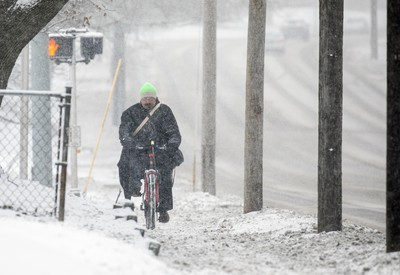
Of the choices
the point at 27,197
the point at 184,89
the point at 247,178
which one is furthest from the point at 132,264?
the point at 184,89

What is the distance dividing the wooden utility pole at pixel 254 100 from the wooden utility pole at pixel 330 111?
2.66 metres

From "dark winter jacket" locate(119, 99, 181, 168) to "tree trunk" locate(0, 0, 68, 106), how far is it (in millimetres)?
2105

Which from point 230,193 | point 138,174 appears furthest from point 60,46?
point 230,193

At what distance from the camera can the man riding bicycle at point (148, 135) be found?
11.3 m

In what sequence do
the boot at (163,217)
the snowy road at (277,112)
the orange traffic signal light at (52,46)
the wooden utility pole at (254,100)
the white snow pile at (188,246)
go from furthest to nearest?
the snowy road at (277,112) < the orange traffic signal light at (52,46) < the wooden utility pole at (254,100) < the boot at (163,217) < the white snow pile at (188,246)

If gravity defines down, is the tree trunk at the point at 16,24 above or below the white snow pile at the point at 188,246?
above

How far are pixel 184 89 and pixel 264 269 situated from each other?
3127cm

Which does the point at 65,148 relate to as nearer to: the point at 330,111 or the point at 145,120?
the point at 330,111

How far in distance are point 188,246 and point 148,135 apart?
89.5 inches

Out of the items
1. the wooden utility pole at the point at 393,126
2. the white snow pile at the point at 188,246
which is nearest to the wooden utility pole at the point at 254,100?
the white snow pile at the point at 188,246

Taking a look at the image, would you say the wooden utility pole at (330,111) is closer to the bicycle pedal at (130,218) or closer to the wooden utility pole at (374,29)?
the bicycle pedal at (130,218)

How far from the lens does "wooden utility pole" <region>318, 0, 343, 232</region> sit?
9.58 meters

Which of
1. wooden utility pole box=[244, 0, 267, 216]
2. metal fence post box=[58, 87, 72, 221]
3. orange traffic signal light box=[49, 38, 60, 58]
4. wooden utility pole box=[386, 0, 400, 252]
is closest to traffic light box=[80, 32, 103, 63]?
orange traffic signal light box=[49, 38, 60, 58]

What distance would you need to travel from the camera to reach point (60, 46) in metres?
14.5
